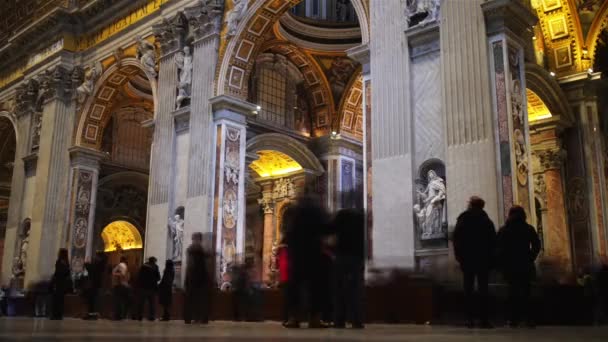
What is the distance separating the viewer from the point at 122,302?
1023 cm

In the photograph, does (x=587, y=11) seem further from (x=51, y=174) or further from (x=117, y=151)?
(x=117, y=151)

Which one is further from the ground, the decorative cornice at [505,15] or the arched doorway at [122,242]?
the decorative cornice at [505,15]

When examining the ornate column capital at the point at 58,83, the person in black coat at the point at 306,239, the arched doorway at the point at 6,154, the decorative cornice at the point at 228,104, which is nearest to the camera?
the person in black coat at the point at 306,239

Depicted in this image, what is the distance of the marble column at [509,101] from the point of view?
8344 millimetres

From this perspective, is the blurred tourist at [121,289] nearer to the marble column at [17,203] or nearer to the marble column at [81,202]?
the marble column at [81,202]

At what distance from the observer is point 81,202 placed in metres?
16.9

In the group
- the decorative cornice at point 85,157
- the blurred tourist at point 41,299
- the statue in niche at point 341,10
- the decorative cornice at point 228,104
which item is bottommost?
the blurred tourist at point 41,299

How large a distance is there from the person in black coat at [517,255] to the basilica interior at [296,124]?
1.50 meters

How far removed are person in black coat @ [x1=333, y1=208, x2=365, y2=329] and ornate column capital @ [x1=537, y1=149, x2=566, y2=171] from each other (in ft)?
27.0

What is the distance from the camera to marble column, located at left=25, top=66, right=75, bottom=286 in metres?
16.4

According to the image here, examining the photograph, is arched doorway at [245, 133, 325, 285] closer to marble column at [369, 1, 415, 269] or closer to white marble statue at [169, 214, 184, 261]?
white marble statue at [169, 214, 184, 261]

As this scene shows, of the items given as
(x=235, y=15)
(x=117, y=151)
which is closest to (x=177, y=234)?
(x=235, y=15)

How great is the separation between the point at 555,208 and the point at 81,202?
459 inches

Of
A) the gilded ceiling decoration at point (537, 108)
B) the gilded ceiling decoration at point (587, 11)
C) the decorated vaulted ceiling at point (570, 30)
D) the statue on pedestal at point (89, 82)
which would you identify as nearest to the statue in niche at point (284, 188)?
the statue on pedestal at point (89, 82)
